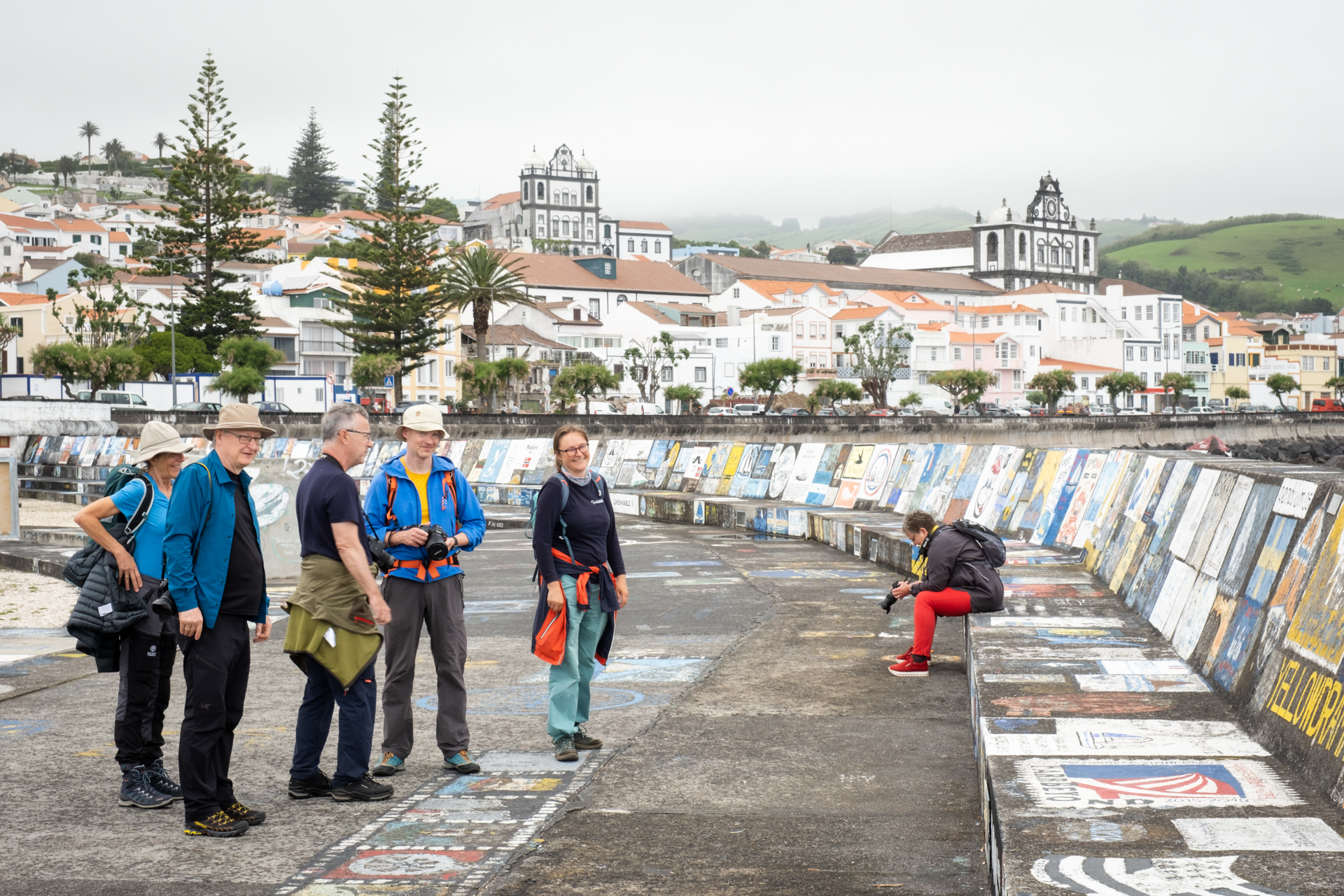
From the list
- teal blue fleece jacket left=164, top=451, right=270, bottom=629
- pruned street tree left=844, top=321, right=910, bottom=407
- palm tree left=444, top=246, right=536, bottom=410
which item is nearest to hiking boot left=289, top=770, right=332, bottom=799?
teal blue fleece jacket left=164, top=451, right=270, bottom=629

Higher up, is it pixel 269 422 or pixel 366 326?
pixel 366 326

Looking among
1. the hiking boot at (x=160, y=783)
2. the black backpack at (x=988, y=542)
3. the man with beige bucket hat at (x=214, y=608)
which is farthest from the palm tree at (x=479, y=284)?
the man with beige bucket hat at (x=214, y=608)

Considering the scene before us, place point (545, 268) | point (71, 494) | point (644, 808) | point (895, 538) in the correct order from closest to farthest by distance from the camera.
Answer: point (644, 808) < point (895, 538) < point (71, 494) < point (545, 268)

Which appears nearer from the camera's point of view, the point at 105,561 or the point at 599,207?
the point at 105,561

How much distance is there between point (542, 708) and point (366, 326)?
6296 cm

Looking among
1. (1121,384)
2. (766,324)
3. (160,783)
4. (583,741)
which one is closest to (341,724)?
(160,783)

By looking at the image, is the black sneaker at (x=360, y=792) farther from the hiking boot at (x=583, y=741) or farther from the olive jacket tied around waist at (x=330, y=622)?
the hiking boot at (x=583, y=741)

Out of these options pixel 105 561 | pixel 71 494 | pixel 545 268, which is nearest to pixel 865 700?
pixel 105 561

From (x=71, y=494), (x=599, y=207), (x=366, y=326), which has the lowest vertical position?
(x=71, y=494)

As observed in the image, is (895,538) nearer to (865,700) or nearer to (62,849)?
(865,700)

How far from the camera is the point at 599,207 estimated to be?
188 metres

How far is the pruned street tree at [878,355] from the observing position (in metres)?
93.8

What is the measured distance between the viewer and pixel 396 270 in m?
68.6

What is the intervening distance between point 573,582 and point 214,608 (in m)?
1.96
